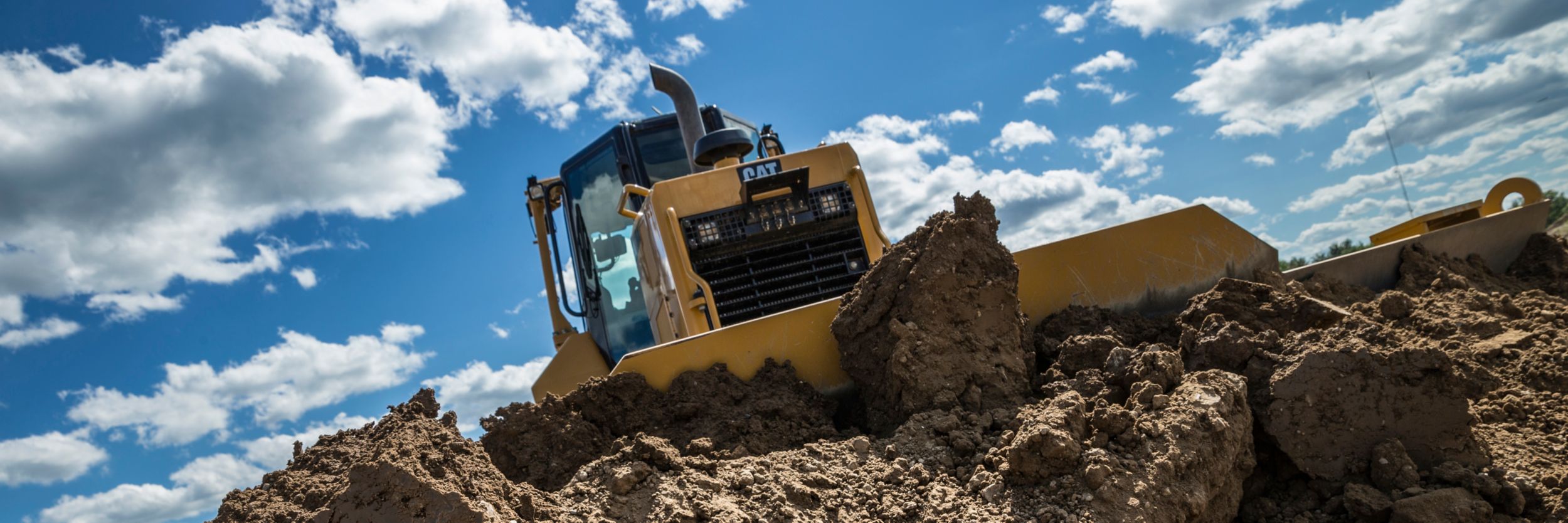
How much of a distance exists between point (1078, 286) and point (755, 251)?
5.93 feet

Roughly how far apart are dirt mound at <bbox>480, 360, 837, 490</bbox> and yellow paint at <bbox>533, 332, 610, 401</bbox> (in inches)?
110

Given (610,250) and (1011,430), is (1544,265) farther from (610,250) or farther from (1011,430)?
(610,250)

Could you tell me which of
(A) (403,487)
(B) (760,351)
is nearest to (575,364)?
(B) (760,351)

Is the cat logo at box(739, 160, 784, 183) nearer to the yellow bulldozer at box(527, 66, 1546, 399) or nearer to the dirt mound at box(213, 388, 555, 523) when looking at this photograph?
the yellow bulldozer at box(527, 66, 1546, 399)

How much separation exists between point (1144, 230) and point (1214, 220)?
0.39m

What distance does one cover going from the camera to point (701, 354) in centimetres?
419

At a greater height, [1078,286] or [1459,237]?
[1078,286]

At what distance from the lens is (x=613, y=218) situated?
708 cm

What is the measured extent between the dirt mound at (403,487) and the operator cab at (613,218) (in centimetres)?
345

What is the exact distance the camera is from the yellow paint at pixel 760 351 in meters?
4.14

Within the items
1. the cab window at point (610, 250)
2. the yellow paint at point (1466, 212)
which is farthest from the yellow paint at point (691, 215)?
the yellow paint at point (1466, 212)

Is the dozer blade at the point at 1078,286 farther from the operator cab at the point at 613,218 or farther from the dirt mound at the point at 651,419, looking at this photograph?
the operator cab at the point at 613,218

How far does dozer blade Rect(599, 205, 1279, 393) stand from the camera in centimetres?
420


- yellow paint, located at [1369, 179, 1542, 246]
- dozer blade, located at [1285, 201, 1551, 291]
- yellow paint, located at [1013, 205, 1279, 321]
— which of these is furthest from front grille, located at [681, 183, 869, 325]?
yellow paint, located at [1369, 179, 1542, 246]
